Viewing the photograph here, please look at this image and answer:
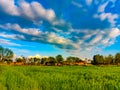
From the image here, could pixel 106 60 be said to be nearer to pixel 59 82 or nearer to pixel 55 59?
pixel 55 59

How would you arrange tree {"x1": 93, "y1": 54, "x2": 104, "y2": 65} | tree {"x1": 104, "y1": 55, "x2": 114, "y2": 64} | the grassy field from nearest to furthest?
1. the grassy field
2. tree {"x1": 93, "y1": 54, "x2": 104, "y2": 65}
3. tree {"x1": 104, "y1": 55, "x2": 114, "y2": 64}

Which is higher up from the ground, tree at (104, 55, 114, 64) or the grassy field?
tree at (104, 55, 114, 64)

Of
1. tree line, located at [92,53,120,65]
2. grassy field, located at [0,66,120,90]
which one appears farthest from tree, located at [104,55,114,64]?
grassy field, located at [0,66,120,90]

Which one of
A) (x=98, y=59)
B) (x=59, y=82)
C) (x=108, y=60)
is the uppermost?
(x=98, y=59)

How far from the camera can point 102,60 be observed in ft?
324

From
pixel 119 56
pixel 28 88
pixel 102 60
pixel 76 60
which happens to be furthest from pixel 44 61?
pixel 28 88

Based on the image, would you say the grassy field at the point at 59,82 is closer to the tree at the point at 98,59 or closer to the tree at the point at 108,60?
the tree at the point at 98,59

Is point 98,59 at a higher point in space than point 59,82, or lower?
higher

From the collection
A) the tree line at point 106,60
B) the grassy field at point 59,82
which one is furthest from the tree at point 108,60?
the grassy field at point 59,82

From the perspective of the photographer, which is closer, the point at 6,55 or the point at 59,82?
the point at 59,82

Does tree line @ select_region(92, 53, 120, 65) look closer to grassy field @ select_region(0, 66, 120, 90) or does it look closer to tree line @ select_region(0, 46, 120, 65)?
tree line @ select_region(0, 46, 120, 65)

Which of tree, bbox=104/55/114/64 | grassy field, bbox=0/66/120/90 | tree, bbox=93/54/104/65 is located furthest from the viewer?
tree, bbox=104/55/114/64

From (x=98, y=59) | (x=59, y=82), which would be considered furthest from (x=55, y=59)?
(x=59, y=82)

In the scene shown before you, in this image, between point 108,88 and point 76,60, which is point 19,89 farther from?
point 76,60
